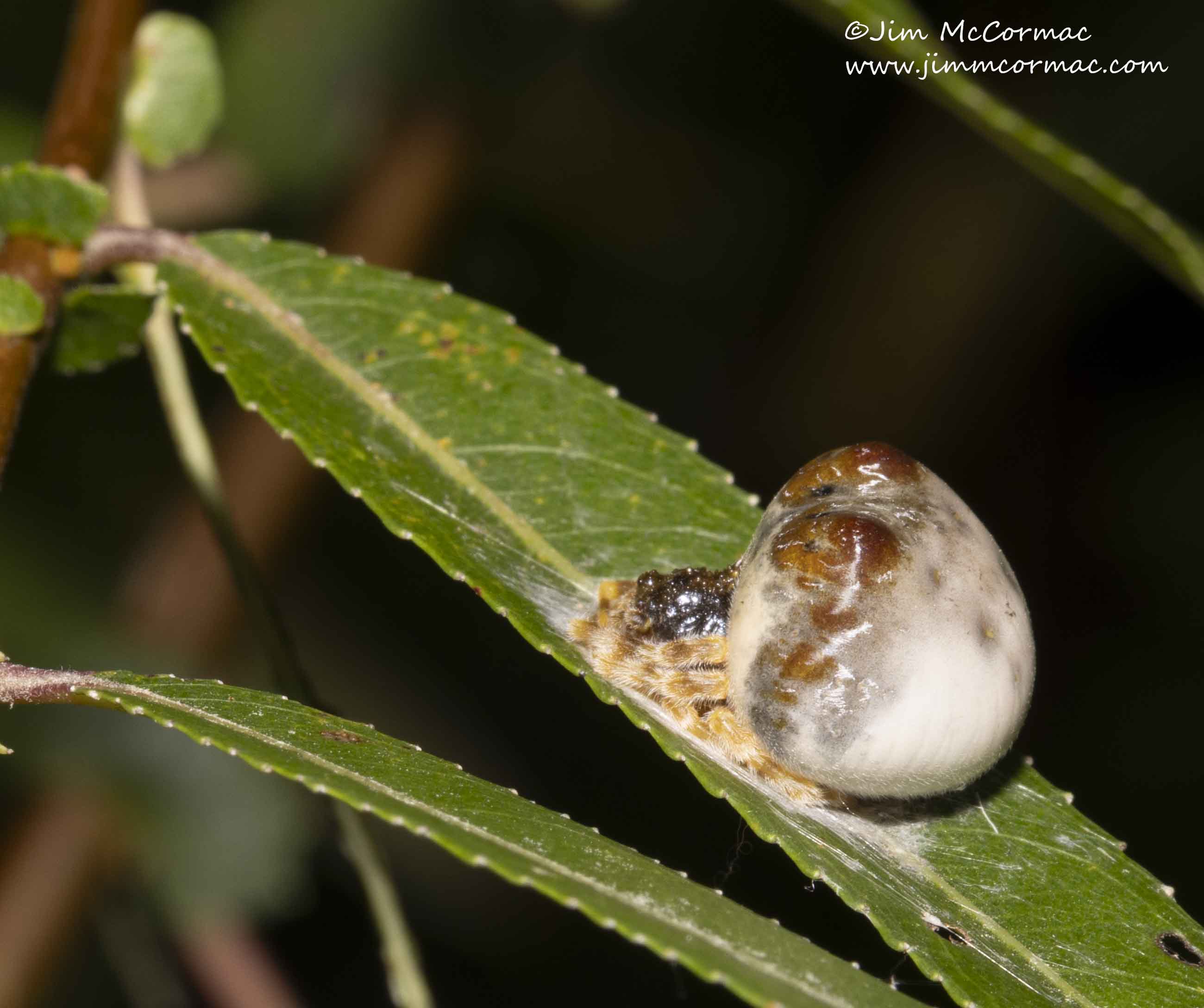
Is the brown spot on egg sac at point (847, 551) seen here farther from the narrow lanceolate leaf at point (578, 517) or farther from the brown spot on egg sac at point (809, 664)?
the narrow lanceolate leaf at point (578, 517)

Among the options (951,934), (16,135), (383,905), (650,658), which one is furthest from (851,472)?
(16,135)

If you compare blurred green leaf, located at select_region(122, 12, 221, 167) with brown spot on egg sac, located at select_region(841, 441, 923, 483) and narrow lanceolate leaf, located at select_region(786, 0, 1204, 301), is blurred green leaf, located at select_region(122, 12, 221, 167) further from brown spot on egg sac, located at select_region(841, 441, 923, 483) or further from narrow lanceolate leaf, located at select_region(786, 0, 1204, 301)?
brown spot on egg sac, located at select_region(841, 441, 923, 483)

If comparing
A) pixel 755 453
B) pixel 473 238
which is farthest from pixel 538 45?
pixel 755 453

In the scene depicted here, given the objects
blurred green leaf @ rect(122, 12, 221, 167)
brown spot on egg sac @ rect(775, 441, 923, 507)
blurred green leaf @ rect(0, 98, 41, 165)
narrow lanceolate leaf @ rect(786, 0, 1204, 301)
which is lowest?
blurred green leaf @ rect(0, 98, 41, 165)

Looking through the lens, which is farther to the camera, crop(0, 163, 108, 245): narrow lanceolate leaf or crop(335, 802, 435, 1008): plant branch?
crop(335, 802, 435, 1008): plant branch

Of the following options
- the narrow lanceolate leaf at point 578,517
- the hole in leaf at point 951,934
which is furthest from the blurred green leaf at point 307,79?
the hole in leaf at point 951,934

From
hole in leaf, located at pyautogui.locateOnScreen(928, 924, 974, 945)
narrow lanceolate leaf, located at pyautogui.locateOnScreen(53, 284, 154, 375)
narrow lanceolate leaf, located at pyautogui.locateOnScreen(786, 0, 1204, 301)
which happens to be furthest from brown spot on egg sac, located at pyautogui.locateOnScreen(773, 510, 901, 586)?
narrow lanceolate leaf, located at pyautogui.locateOnScreen(53, 284, 154, 375)

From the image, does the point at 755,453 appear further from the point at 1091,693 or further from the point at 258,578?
the point at 258,578
